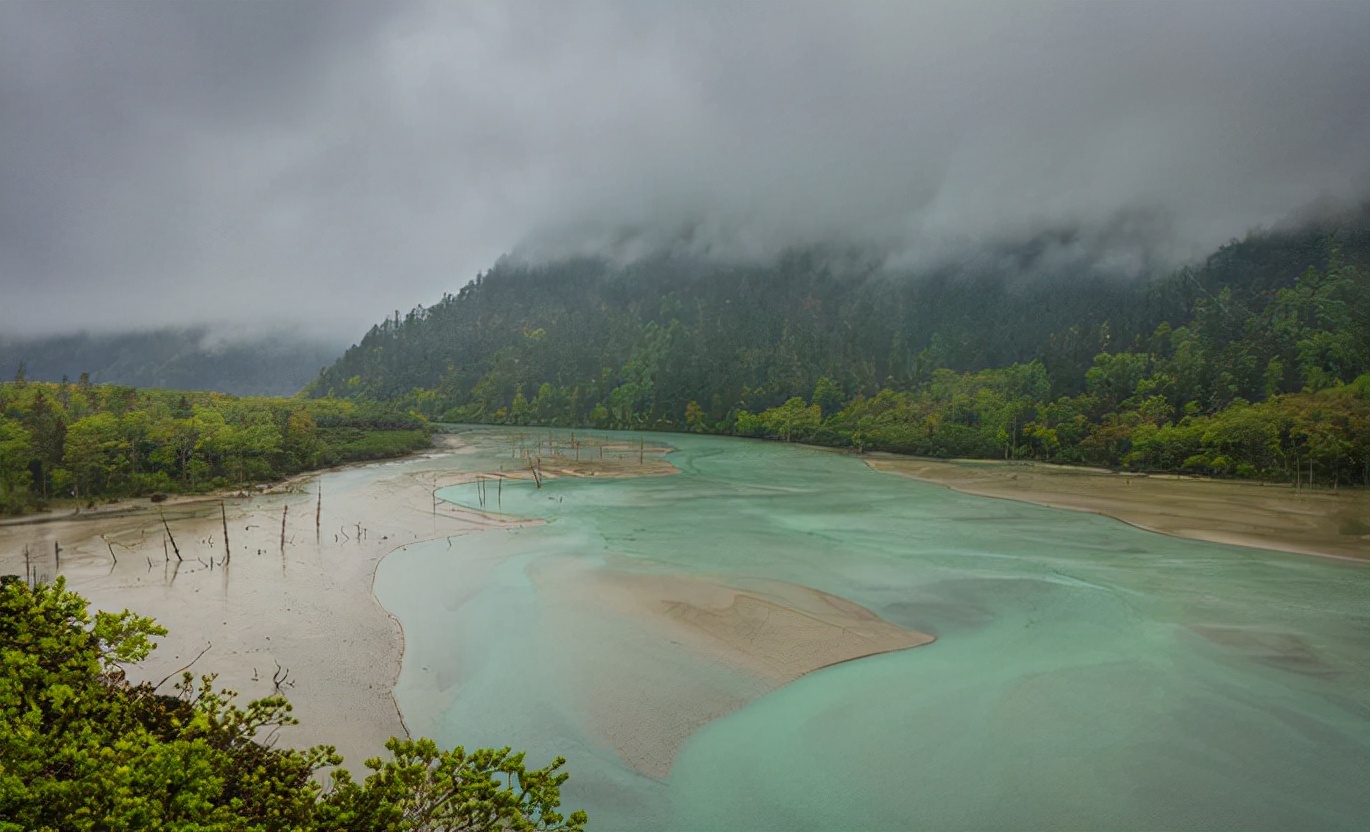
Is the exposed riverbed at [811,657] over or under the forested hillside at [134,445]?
under

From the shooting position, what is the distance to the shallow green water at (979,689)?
1065 centimetres

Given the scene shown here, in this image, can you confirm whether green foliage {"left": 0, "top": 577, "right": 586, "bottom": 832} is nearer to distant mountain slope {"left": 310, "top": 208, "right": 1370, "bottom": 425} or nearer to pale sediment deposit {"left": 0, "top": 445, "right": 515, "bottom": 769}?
pale sediment deposit {"left": 0, "top": 445, "right": 515, "bottom": 769}

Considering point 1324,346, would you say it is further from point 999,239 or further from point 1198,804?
point 999,239

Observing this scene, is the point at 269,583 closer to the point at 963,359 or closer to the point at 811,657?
the point at 811,657

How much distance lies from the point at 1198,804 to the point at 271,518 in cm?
3598

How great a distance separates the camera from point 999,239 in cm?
16100

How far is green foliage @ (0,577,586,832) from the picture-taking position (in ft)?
15.7

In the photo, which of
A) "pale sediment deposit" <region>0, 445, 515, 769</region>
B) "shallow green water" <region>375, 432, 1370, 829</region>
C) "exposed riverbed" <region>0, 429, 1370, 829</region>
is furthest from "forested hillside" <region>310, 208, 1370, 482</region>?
"pale sediment deposit" <region>0, 445, 515, 769</region>

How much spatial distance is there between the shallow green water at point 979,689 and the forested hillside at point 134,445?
73.1 feet

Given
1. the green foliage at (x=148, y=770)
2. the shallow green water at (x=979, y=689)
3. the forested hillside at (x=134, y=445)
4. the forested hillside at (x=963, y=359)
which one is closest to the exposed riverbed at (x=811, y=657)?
the shallow green water at (x=979, y=689)

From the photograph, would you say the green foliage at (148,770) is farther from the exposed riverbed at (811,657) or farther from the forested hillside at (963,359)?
the forested hillside at (963,359)

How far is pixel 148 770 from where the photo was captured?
5.01 m

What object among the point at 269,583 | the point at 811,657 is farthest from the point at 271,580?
the point at 811,657

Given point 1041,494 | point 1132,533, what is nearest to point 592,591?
Answer: point 1132,533
